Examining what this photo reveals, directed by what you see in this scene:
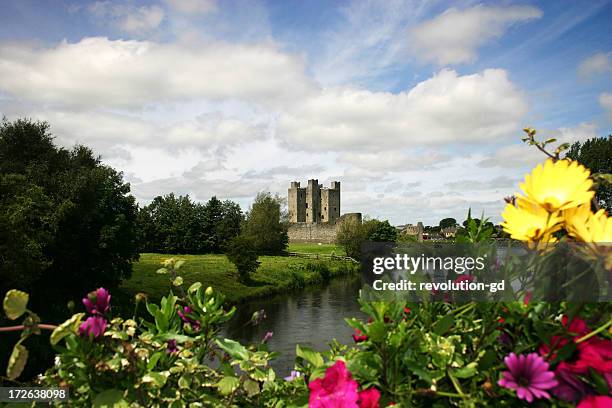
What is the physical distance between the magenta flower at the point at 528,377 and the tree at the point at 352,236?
5788 cm

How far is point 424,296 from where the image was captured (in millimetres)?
1634

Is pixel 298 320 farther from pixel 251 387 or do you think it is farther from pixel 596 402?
pixel 596 402

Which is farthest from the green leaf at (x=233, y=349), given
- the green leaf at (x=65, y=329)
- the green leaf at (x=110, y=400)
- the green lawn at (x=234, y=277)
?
the green lawn at (x=234, y=277)

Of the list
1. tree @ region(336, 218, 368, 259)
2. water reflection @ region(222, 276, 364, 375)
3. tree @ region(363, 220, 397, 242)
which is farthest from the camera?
tree @ region(363, 220, 397, 242)

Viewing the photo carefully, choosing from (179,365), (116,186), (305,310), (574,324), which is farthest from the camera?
(305,310)

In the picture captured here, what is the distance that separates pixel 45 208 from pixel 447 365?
2089cm

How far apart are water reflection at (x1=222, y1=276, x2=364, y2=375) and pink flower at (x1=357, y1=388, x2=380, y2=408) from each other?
14182 mm

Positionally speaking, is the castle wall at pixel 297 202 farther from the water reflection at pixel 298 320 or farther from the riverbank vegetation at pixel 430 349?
the riverbank vegetation at pixel 430 349

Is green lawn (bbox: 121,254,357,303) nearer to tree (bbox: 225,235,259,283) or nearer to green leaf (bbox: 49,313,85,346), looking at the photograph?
tree (bbox: 225,235,259,283)

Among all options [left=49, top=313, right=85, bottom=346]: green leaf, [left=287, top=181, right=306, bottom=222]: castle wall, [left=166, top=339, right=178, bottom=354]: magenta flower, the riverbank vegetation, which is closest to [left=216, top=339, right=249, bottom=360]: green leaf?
the riverbank vegetation

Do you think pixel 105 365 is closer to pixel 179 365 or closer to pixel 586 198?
pixel 179 365

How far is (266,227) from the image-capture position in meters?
Answer: 62.1

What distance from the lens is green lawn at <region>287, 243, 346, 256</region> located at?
218 ft

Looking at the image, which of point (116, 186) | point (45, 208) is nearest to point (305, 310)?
point (116, 186)
